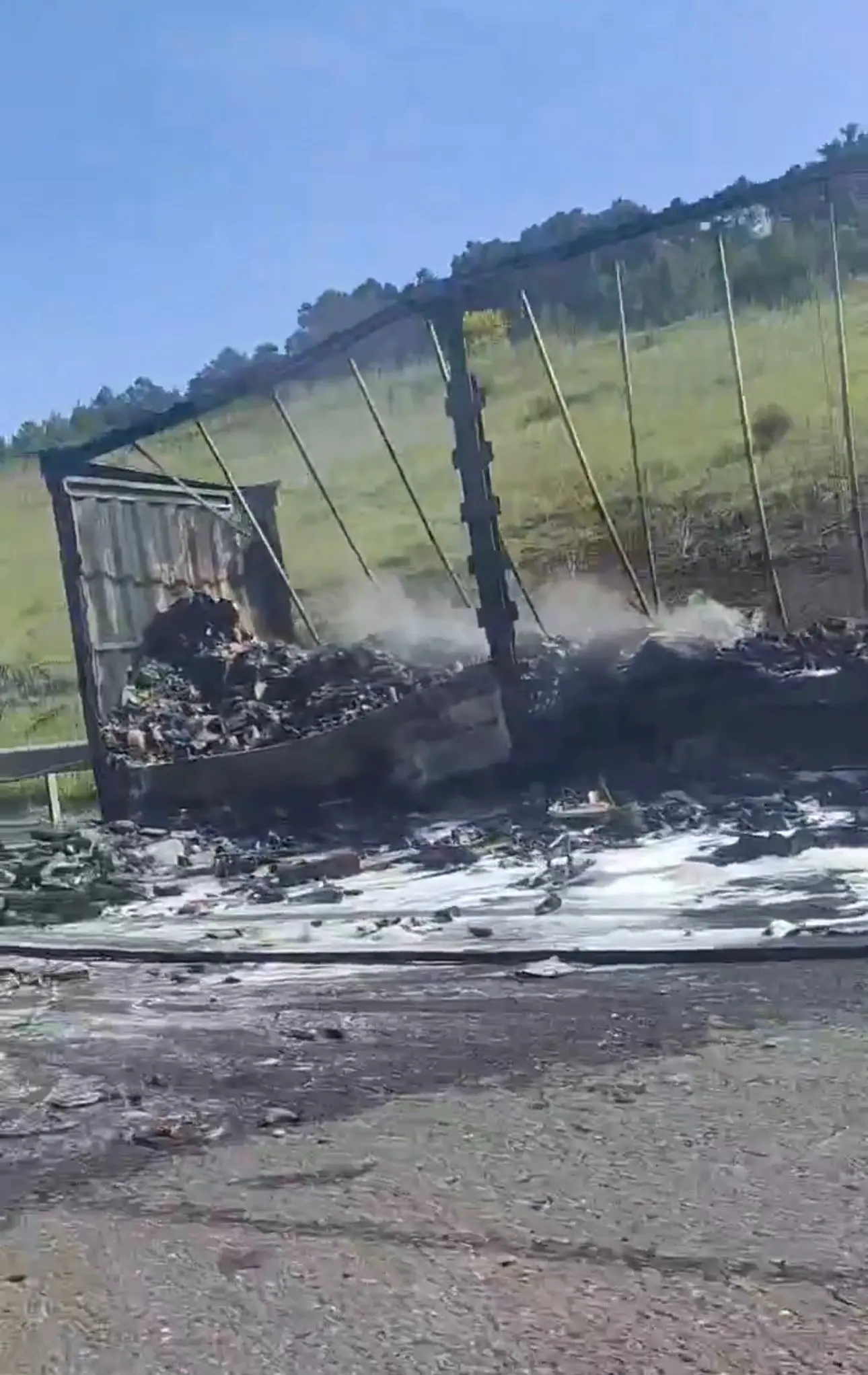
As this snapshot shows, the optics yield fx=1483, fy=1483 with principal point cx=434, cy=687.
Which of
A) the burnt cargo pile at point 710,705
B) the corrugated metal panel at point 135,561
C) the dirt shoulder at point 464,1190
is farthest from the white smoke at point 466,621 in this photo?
the dirt shoulder at point 464,1190

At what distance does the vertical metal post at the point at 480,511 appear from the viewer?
1384 centimetres

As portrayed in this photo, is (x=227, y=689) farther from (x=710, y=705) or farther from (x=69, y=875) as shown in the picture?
(x=710, y=705)

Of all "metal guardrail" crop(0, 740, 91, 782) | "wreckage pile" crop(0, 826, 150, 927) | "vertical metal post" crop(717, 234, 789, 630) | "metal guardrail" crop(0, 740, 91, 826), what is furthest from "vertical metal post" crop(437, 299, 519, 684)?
"metal guardrail" crop(0, 740, 91, 782)

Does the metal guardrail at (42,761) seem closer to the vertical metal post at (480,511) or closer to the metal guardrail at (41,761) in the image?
the metal guardrail at (41,761)

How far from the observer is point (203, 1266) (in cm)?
397

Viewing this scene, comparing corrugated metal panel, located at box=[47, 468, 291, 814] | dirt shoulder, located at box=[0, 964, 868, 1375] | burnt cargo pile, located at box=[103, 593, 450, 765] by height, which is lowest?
dirt shoulder, located at box=[0, 964, 868, 1375]

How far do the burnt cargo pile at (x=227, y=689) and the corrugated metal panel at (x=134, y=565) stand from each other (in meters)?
0.27

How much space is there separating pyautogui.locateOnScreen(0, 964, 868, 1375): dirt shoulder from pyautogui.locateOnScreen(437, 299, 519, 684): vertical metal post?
727 centimetres

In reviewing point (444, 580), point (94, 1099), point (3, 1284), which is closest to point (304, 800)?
point (94, 1099)

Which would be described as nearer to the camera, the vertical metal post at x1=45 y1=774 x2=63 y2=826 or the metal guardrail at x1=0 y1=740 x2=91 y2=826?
the vertical metal post at x1=45 y1=774 x2=63 y2=826

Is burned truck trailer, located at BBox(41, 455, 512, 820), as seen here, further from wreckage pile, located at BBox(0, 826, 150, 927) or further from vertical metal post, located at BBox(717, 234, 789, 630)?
vertical metal post, located at BBox(717, 234, 789, 630)

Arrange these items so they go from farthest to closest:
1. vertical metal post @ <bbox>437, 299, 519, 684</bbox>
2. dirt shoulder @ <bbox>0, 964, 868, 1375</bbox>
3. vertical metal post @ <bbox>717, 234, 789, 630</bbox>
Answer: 1. vertical metal post @ <bbox>437, 299, 519, 684</bbox>
2. vertical metal post @ <bbox>717, 234, 789, 630</bbox>
3. dirt shoulder @ <bbox>0, 964, 868, 1375</bbox>

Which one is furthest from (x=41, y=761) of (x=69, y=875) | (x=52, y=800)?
(x=69, y=875)

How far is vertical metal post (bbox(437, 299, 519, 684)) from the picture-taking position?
1384cm
